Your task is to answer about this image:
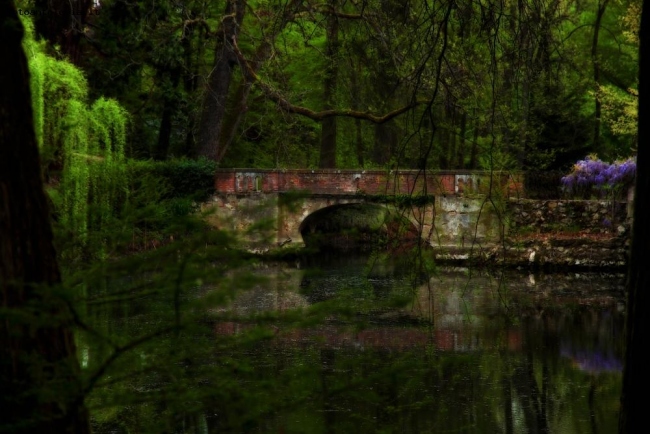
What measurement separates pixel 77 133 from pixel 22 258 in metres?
14.6

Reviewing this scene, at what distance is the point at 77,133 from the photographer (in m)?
16.8

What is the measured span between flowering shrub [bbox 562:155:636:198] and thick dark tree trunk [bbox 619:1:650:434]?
18513mm

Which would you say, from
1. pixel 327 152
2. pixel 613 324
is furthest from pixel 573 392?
pixel 327 152

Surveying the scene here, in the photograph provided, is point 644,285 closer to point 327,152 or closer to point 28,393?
point 28,393

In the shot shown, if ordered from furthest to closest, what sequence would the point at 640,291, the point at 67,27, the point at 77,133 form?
1. the point at 77,133
2. the point at 67,27
3. the point at 640,291

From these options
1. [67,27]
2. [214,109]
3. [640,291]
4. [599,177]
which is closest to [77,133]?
[67,27]

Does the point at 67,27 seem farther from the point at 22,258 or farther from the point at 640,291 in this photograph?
the point at 640,291

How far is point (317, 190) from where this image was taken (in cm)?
2341

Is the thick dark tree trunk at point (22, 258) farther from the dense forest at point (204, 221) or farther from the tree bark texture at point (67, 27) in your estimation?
the tree bark texture at point (67, 27)

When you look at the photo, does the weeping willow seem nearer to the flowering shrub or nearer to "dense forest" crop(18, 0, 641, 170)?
"dense forest" crop(18, 0, 641, 170)

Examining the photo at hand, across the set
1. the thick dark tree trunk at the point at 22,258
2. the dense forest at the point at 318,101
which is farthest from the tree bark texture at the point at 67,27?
the thick dark tree trunk at the point at 22,258

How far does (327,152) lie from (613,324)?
538 inches

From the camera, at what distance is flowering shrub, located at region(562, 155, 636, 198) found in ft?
69.4

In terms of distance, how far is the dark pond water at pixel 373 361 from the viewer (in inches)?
106
